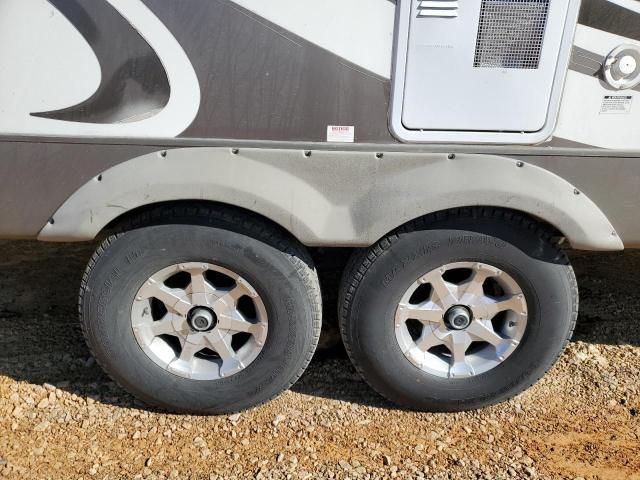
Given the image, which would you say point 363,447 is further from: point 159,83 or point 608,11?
point 608,11

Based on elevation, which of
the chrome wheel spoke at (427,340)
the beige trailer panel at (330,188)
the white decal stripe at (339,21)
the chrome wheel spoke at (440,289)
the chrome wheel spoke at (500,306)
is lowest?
the chrome wheel spoke at (427,340)

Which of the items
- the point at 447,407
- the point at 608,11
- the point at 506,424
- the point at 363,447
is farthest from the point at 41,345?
the point at 608,11

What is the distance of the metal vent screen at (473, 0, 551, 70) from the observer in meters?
2.60

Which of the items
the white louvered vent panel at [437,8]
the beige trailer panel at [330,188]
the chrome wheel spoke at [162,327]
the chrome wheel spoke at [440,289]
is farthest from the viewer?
the chrome wheel spoke at [162,327]

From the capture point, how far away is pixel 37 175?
2795 millimetres

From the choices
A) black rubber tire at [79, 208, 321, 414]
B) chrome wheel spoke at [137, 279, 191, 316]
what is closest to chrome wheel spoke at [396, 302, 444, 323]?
black rubber tire at [79, 208, 321, 414]

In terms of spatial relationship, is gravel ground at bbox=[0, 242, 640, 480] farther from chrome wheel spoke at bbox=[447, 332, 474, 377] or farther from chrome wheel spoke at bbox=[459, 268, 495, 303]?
chrome wheel spoke at bbox=[459, 268, 495, 303]

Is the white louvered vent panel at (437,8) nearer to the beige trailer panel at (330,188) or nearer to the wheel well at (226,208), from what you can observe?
the beige trailer panel at (330,188)

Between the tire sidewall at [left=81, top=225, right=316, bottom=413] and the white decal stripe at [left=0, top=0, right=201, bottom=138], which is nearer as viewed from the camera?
the white decal stripe at [left=0, top=0, right=201, bottom=138]

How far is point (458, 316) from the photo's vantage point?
3.06 m

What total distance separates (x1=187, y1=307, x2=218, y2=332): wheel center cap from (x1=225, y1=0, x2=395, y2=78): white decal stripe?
4.25ft

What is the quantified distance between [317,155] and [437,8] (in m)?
0.75

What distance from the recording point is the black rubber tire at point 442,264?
2.89 m

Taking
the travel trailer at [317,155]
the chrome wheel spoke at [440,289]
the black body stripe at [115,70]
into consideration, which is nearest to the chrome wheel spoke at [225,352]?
the travel trailer at [317,155]
